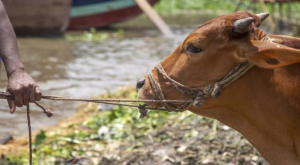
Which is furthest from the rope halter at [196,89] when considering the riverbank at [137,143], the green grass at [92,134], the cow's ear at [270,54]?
the green grass at [92,134]

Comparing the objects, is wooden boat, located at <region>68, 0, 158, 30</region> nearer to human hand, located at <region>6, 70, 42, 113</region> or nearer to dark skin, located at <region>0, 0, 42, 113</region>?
dark skin, located at <region>0, 0, 42, 113</region>

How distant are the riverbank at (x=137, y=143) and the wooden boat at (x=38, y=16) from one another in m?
8.29

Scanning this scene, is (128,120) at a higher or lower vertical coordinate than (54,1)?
lower

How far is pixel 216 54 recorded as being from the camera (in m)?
3.68

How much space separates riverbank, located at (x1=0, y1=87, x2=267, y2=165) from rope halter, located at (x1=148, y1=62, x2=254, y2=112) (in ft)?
6.22

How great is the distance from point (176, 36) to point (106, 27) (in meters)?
4.66

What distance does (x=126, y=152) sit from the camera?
6160mm

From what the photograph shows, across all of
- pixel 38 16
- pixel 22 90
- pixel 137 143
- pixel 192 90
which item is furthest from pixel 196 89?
pixel 38 16

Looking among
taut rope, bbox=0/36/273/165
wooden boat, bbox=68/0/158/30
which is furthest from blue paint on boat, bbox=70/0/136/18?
taut rope, bbox=0/36/273/165

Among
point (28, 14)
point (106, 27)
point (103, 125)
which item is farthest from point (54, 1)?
point (103, 125)

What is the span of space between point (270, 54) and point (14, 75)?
1615mm

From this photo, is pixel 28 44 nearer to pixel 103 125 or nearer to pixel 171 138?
pixel 103 125

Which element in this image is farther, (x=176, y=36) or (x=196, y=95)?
(x=176, y=36)

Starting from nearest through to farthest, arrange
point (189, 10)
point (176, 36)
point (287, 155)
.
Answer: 1. point (287, 155)
2. point (176, 36)
3. point (189, 10)
